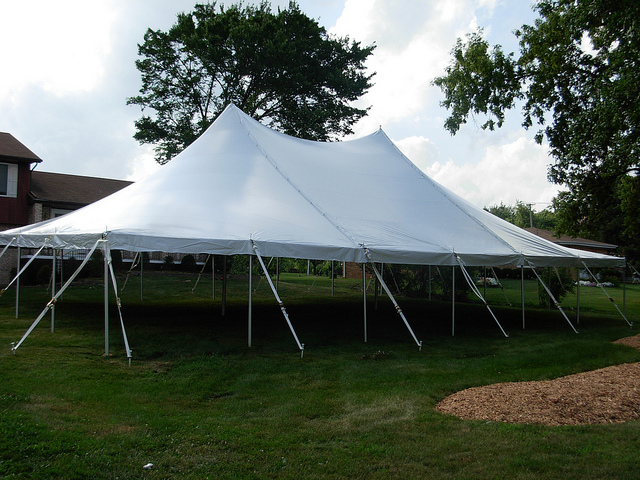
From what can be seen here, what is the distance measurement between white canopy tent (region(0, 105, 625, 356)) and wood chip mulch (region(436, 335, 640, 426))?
3.13 m

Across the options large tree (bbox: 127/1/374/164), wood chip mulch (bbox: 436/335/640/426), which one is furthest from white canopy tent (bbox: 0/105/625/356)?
large tree (bbox: 127/1/374/164)

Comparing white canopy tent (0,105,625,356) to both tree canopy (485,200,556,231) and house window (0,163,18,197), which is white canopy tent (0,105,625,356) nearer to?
house window (0,163,18,197)

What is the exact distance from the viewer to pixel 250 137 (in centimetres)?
1064

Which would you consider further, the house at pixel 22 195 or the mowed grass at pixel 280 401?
the house at pixel 22 195

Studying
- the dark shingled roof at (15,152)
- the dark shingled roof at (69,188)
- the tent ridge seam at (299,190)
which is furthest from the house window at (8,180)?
the tent ridge seam at (299,190)

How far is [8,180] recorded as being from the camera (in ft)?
62.9

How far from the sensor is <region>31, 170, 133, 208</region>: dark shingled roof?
819 inches

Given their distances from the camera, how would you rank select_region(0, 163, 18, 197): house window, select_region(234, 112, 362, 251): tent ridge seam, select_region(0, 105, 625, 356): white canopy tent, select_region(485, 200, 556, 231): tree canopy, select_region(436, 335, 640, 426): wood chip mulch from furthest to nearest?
select_region(485, 200, 556, 231): tree canopy → select_region(0, 163, 18, 197): house window → select_region(234, 112, 362, 251): tent ridge seam → select_region(0, 105, 625, 356): white canopy tent → select_region(436, 335, 640, 426): wood chip mulch

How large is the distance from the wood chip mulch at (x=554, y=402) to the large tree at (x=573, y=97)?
545cm

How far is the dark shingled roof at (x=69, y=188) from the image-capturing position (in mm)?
20812

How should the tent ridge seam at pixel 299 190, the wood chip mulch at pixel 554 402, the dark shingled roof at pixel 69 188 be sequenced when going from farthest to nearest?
1. the dark shingled roof at pixel 69 188
2. the tent ridge seam at pixel 299 190
3. the wood chip mulch at pixel 554 402

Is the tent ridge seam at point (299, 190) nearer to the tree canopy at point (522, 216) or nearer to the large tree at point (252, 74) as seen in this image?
the large tree at point (252, 74)

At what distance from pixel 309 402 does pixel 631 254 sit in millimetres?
28873

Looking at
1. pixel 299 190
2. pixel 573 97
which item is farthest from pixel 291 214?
pixel 573 97
